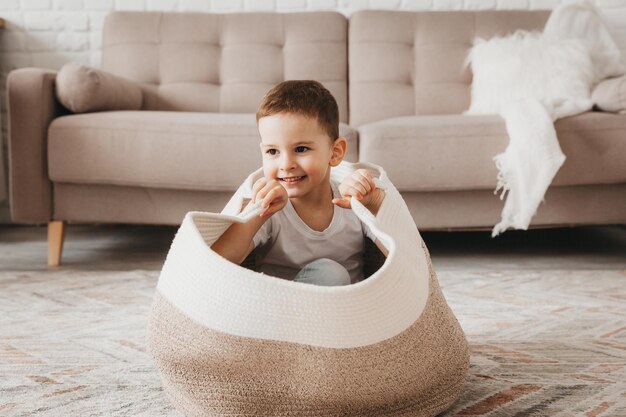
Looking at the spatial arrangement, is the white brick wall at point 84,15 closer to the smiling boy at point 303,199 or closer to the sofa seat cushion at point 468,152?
the sofa seat cushion at point 468,152

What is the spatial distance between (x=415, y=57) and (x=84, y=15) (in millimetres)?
1297

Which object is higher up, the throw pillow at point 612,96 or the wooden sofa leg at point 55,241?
the throw pillow at point 612,96

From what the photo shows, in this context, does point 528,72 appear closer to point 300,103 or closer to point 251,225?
point 300,103

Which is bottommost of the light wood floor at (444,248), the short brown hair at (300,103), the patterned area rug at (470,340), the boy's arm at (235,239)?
the light wood floor at (444,248)

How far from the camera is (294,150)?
124 centimetres

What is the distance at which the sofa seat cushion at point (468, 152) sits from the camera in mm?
2135

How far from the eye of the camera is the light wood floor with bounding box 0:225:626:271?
229cm

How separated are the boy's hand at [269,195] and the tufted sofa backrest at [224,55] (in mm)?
1572

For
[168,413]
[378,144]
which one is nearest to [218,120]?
[378,144]

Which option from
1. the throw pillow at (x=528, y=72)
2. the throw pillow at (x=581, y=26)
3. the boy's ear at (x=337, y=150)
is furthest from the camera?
the throw pillow at (x=581, y=26)

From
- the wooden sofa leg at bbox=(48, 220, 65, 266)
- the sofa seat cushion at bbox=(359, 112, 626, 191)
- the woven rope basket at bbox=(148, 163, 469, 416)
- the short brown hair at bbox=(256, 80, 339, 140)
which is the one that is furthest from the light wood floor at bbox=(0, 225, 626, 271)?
the woven rope basket at bbox=(148, 163, 469, 416)

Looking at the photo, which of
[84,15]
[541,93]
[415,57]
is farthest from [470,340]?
[84,15]

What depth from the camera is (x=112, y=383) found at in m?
1.19

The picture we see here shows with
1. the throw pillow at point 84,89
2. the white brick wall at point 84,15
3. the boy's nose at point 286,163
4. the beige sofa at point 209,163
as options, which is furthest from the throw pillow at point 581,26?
the boy's nose at point 286,163
